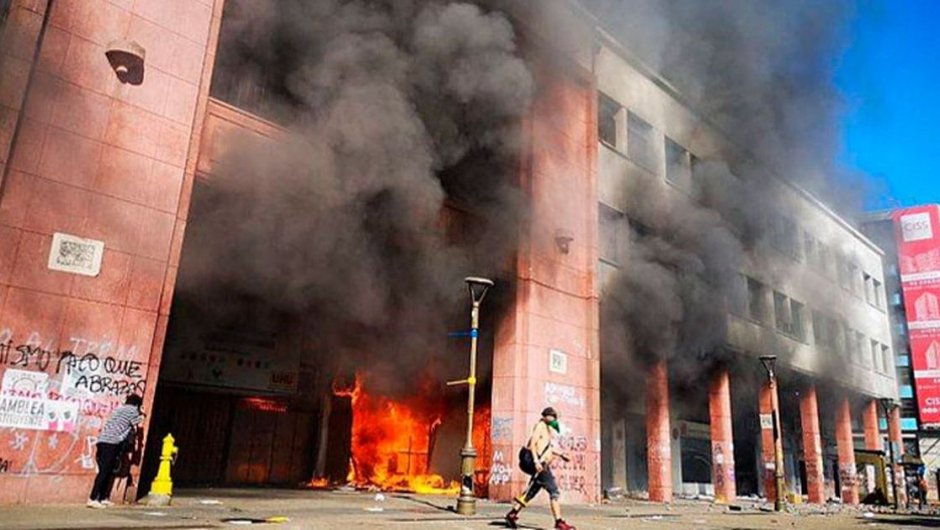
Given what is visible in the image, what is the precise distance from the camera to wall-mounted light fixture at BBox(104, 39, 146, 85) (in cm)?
711

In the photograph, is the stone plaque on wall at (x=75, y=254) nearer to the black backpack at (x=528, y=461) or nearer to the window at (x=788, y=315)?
the black backpack at (x=528, y=461)

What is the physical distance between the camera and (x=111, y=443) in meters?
6.36

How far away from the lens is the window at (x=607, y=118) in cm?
1579

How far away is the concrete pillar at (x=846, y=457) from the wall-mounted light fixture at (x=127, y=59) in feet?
88.5

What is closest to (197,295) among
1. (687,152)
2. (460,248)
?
(460,248)

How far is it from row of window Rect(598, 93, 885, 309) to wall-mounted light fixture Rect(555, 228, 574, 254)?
2.42 m

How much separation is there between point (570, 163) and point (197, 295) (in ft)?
25.4

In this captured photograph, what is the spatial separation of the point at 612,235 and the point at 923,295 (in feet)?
103

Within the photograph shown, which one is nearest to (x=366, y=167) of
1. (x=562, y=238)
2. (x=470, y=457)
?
(x=562, y=238)

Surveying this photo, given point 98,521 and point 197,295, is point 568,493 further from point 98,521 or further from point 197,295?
point 98,521

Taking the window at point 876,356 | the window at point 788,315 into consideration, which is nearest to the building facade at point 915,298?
the window at point 876,356

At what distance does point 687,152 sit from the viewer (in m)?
18.7

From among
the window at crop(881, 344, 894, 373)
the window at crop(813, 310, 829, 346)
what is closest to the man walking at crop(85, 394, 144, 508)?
the window at crop(813, 310, 829, 346)

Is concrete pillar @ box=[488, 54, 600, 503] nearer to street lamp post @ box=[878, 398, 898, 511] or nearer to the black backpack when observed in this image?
the black backpack
